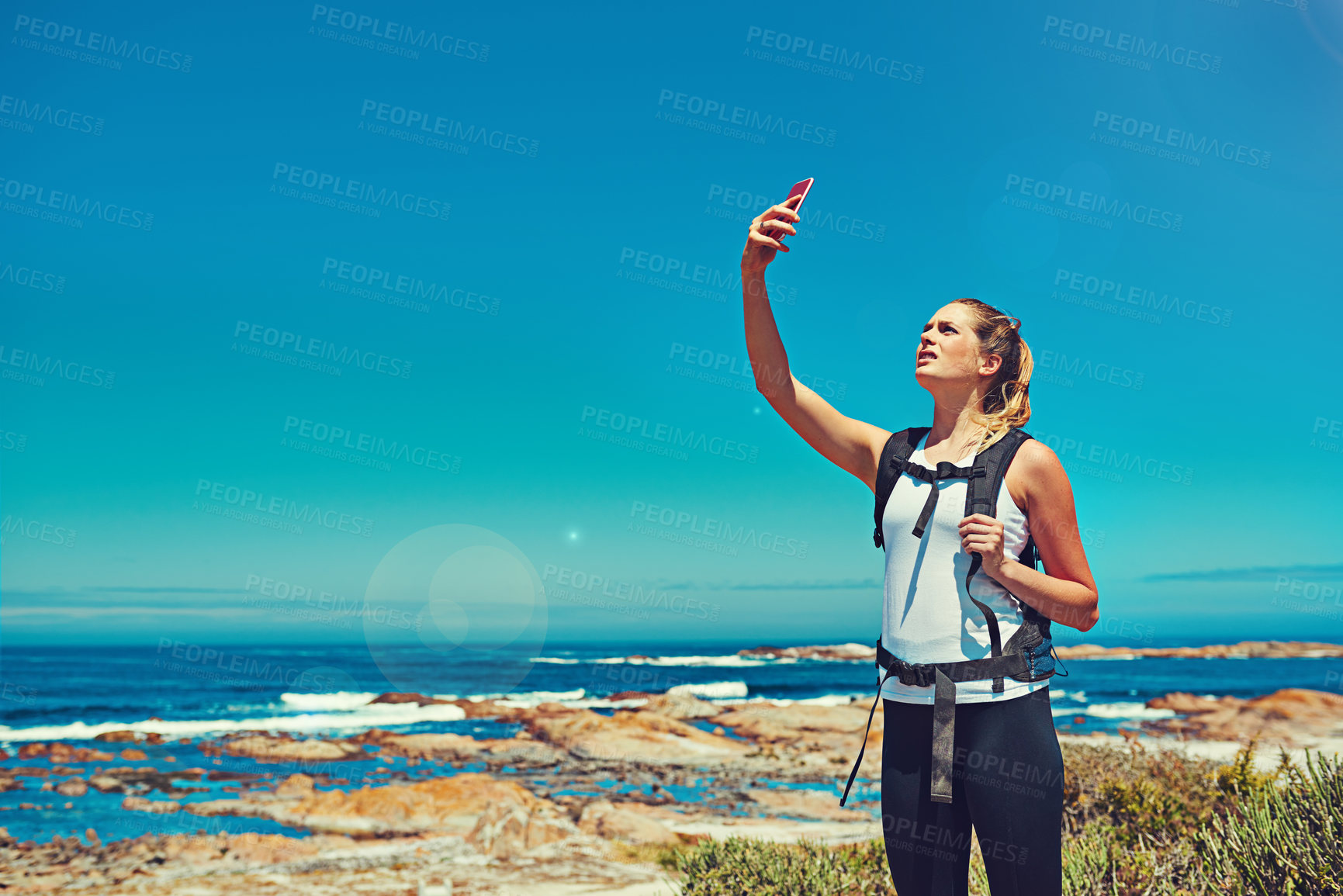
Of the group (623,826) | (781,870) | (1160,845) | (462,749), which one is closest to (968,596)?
(781,870)

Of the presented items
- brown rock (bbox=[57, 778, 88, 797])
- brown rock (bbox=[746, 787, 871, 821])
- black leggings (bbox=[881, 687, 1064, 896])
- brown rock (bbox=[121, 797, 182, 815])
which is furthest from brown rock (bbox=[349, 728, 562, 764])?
black leggings (bbox=[881, 687, 1064, 896])

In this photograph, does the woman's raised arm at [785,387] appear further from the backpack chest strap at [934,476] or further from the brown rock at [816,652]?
the brown rock at [816,652]

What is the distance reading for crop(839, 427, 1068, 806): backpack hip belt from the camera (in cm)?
161

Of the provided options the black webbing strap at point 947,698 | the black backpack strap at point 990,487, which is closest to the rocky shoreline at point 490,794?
the black webbing strap at point 947,698

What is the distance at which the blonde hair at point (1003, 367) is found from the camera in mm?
1851

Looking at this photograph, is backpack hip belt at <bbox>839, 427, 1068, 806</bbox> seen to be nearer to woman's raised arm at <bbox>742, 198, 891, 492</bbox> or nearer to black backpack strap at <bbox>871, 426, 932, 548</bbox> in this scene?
black backpack strap at <bbox>871, 426, 932, 548</bbox>

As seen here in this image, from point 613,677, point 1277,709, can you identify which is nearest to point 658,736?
point 1277,709

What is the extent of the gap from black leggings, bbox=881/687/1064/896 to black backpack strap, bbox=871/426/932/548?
1.41 ft

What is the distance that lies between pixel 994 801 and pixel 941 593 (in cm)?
43

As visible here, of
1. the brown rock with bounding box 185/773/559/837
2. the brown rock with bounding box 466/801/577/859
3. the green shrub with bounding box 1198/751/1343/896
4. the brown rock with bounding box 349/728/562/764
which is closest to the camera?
the green shrub with bounding box 1198/751/1343/896

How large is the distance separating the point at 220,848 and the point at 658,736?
1072 centimetres

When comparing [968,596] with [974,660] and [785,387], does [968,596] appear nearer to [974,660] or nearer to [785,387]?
[974,660]

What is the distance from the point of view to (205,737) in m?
23.6

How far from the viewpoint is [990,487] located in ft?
5.48
